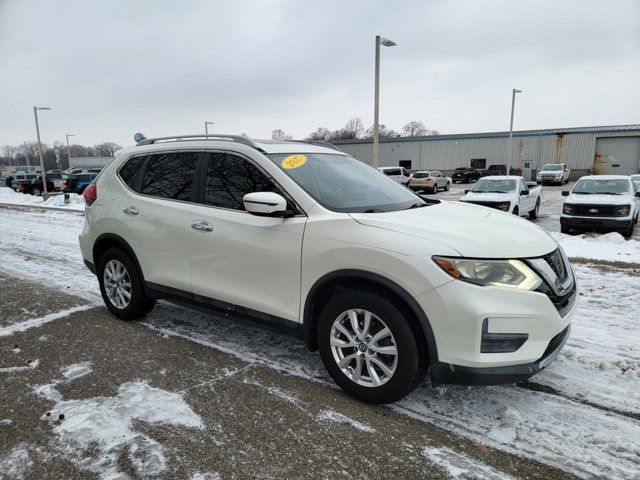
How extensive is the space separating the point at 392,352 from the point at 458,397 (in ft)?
2.48

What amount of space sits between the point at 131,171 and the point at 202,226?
1429 mm

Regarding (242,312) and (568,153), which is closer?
(242,312)

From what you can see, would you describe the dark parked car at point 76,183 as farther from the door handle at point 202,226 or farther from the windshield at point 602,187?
the door handle at point 202,226

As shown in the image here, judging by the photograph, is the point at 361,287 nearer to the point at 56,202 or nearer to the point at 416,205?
the point at 416,205

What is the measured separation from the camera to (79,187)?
92.4 feet

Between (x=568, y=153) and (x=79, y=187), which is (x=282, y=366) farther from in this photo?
(x=568, y=153)

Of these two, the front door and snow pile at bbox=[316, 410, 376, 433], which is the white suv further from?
snow pile at bbox=[316, 410, 376, 433]

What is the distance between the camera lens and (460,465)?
2.54m

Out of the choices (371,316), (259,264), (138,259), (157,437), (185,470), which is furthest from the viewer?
(138,259)

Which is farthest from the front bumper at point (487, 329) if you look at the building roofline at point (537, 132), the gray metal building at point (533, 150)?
the building roofline at point (537, 132)

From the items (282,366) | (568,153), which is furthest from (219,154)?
(568,153)

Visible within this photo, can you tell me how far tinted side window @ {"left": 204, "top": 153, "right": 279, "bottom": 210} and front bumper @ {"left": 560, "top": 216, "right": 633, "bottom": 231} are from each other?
10.3 metres

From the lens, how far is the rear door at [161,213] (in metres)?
4.05

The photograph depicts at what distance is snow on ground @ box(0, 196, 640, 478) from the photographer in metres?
2.67
